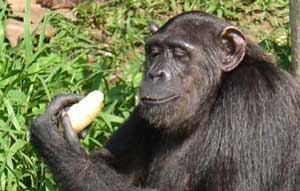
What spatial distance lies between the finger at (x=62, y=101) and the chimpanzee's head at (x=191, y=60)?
0.50m

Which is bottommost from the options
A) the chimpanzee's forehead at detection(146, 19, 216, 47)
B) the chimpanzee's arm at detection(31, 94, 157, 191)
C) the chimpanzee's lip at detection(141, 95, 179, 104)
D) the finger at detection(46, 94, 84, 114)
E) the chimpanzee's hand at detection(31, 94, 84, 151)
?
the chimpanzee's arm at detection(31, 94, 157, 191)

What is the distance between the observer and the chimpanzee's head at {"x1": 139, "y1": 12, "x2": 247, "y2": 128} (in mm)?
6355

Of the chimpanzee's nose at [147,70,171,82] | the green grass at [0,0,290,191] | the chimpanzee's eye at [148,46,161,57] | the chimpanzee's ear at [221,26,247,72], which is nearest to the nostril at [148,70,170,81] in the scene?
the chimpanzee's nose at [147,70,171,82]

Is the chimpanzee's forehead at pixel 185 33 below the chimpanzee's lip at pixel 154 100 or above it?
above

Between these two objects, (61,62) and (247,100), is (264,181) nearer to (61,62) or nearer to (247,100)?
(247,100)

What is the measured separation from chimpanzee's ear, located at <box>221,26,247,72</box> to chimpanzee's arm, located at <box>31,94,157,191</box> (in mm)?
932

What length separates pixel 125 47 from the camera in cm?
905

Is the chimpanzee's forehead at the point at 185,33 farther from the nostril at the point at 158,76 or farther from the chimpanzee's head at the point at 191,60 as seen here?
the nostril at the point at 158,76

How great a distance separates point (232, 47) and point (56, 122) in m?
1.18

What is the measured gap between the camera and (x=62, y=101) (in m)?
6.61

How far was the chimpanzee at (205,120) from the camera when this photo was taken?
20.5 feet

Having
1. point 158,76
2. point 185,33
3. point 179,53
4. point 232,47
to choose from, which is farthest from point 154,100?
point 232,47

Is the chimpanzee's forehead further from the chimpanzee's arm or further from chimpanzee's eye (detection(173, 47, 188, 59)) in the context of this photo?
the chimpanzee's arm

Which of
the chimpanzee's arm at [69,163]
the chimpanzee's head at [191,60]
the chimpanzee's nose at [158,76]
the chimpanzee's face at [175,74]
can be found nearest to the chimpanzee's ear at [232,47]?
the chimpanzee's head at [191,60]
